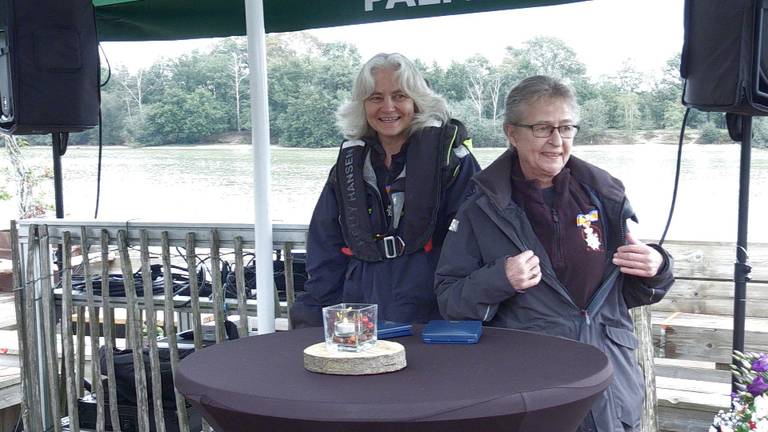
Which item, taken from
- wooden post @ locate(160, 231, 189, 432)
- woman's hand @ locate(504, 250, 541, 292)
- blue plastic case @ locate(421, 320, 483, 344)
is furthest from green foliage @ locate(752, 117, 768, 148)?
wooden post @ locate(160, 231, 189, 432)

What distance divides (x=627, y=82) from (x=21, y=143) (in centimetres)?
966

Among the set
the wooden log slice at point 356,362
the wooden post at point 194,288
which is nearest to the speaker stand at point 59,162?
the wooden post at point 194,288

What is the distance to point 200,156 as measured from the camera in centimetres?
609

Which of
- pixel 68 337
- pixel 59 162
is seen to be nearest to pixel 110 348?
pixel 68 337

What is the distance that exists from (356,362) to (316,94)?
325cm

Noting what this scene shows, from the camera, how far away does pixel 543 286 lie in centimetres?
229

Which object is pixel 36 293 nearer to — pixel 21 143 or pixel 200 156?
pixel 200 156

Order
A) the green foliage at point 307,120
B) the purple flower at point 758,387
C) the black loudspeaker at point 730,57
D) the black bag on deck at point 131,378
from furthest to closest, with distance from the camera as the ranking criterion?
the green foliage at point 307,120
the black bag on deck at point 131,378
the black loudspeaker at point 730,57
the purple flower at point 758,387

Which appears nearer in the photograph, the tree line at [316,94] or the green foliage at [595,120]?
the green foliage at [595,120]

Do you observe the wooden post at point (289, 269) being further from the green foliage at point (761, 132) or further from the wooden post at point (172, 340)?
the green foliage at point (761, 132)

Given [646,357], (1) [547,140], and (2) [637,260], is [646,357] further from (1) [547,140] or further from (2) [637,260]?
(1) [547,140]

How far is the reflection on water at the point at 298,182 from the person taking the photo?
3.65 meters

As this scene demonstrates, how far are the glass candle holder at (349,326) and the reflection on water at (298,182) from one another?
101 cm

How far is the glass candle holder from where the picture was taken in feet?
5.99
